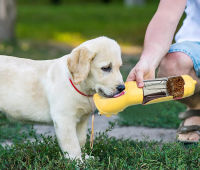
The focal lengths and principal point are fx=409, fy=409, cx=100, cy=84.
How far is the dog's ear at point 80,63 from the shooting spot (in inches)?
113

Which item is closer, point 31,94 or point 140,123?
point 31,94

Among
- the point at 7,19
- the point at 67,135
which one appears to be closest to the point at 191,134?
the point at 67,135

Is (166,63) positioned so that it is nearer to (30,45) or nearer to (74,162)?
(74,162)

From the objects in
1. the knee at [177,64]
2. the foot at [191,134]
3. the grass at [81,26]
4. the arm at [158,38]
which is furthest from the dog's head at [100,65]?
the grass at [81,26]

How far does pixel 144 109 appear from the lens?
4906 mm

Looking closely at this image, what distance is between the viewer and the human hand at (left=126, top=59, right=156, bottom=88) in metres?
3.05

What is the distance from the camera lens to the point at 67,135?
3020 millimetres

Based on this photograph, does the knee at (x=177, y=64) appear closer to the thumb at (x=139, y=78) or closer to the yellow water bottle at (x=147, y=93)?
the yellow water bottle at (x=147, y=93)

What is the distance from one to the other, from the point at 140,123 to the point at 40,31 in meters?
9.88

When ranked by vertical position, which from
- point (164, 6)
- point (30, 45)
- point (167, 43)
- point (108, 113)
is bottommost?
point (30, 45)

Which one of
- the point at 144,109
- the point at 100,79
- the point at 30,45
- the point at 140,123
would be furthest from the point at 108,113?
the point at 30,45

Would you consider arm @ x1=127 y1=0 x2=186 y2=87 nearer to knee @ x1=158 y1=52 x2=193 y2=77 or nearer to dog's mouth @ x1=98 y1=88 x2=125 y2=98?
knee @ x1=158 y1=52 x2=193 y2=77

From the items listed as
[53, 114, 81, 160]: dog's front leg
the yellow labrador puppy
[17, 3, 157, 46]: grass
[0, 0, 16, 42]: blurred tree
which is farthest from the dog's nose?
[17, 3, 157, 46]: grass

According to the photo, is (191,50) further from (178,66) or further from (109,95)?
(109,95)
